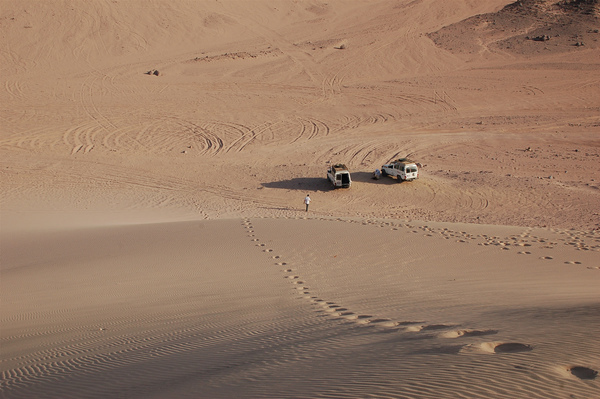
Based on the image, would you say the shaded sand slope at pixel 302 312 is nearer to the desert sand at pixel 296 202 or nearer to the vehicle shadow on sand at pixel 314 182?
the desert sand at pixel 296 202

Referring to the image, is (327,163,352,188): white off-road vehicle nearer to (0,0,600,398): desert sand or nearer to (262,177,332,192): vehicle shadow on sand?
(0,0,600,398): desert sand

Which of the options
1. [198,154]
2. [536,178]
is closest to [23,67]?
[198,154]

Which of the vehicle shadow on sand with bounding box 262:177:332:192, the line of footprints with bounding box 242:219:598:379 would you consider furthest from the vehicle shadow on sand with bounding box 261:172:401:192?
the line of footprints with bounding box 242:219:598:379

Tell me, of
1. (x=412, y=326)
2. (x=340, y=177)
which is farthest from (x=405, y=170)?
(x=412, y=326)

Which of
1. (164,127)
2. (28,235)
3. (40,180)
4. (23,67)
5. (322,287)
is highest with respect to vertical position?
(23,67)

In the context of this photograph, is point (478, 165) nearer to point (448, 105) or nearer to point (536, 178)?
point (536, 178)

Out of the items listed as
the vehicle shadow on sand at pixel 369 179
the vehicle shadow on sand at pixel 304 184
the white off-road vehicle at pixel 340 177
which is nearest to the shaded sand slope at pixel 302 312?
the white off-road vehicle at pixel 340 177
